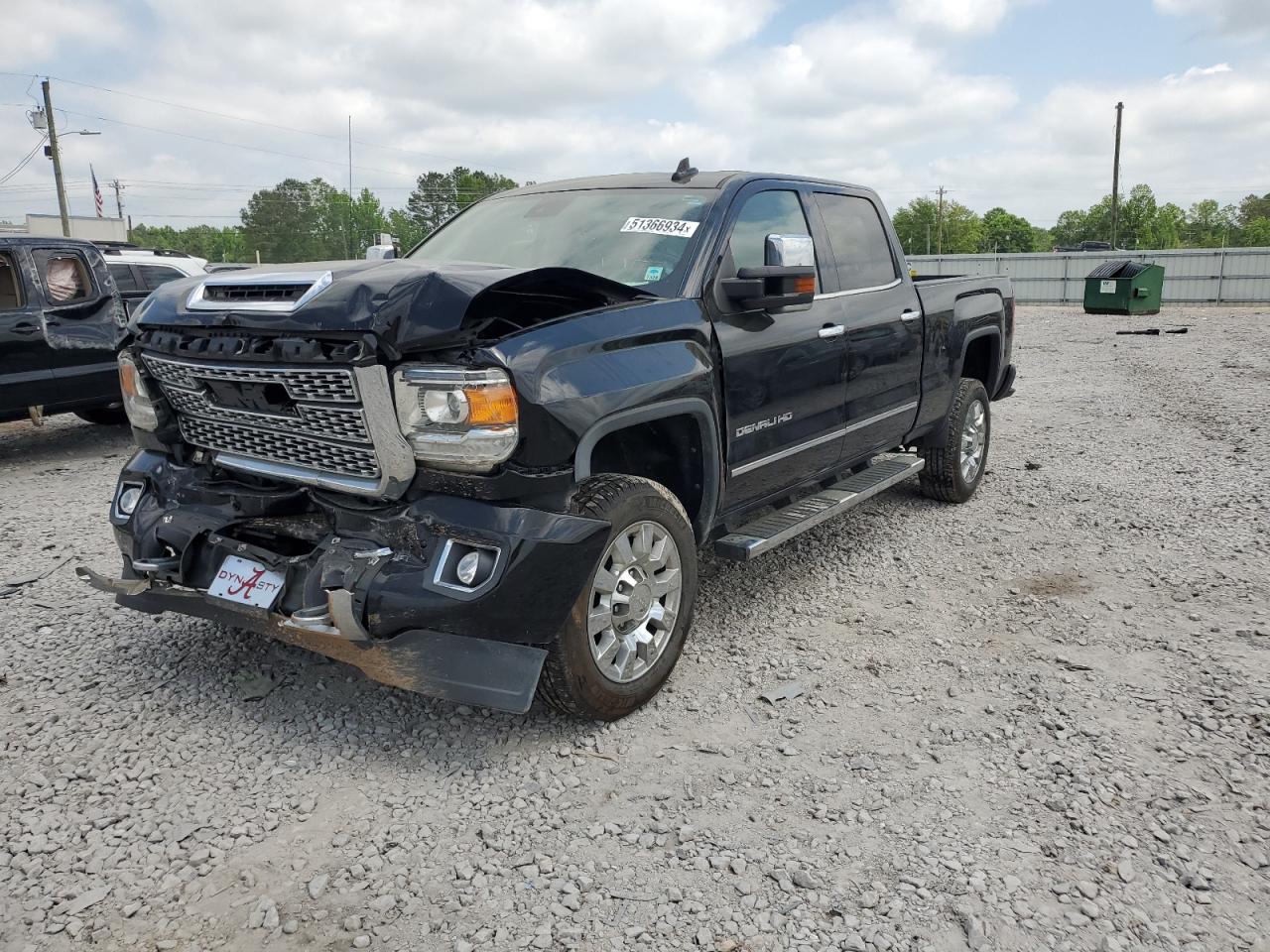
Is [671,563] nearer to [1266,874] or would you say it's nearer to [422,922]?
[422,922]

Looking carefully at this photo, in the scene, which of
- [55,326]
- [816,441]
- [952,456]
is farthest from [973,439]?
[55,326]

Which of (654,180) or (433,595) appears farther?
(654,180)

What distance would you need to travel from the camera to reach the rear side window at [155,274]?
35.3 ft

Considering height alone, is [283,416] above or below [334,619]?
above

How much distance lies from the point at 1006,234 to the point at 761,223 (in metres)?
126

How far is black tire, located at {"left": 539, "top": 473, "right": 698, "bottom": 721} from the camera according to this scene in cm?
307

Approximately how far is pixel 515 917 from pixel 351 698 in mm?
1417

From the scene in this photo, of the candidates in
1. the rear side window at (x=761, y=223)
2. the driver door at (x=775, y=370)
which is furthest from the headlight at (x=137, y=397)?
the rear side window at (x=761, y=223)

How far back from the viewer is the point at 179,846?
8.79 ft

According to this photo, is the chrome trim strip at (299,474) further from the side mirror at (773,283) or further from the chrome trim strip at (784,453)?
the side mirror at (773,283)

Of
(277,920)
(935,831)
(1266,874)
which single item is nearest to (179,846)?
(277,920)

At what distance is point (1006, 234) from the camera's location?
118 meters

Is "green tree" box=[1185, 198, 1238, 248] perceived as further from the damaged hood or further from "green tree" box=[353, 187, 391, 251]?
the damaged hood

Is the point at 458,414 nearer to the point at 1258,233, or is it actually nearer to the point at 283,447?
the point at 283,447
